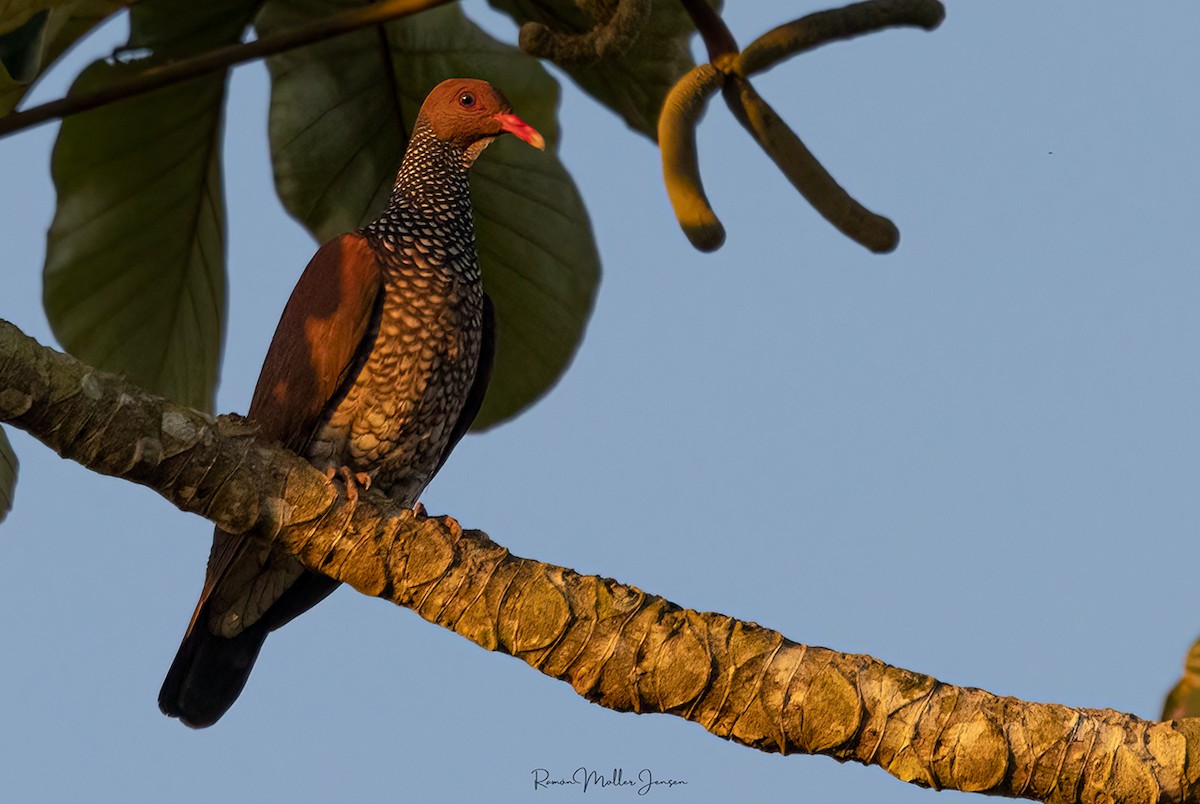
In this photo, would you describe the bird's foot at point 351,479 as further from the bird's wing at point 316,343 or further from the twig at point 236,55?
the twig at point 236,55

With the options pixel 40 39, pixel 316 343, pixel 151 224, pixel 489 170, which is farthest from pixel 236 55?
pixel 489 170

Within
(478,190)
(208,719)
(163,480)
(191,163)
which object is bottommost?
(208,719)

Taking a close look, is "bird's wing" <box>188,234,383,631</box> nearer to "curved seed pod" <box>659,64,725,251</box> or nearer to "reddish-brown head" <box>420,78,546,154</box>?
"reddish-brown head" <box>420,78,546,154</box>

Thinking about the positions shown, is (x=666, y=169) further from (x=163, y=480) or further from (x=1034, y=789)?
(x=1034, y=789)

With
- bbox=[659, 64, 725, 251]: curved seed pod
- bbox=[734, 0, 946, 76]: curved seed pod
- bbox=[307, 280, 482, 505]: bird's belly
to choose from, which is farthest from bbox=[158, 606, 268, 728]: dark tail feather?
bbox=[734, 0, 946, 76]: curved seed pod

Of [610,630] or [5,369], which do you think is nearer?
[5,369]

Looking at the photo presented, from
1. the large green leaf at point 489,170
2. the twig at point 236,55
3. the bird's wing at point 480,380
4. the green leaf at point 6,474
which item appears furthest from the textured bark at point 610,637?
the large green leaf at point 489,170

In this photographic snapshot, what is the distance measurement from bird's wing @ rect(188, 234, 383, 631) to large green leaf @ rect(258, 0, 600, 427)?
55cm

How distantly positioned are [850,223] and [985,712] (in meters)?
0.79

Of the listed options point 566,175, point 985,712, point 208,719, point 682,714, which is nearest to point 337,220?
point 566,175

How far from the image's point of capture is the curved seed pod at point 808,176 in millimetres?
2250

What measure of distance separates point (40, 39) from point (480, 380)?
1.25 metres

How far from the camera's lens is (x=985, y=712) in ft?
7.20

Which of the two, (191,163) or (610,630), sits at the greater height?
(191,163)
